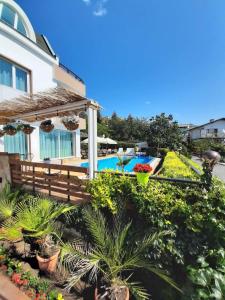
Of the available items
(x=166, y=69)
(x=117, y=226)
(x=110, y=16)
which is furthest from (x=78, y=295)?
(x=166, y=69)

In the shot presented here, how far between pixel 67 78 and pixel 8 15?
22.0 feet

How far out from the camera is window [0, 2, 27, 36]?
12.3m

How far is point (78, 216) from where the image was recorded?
5.11m

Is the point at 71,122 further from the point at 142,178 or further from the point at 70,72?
the point at 70,72

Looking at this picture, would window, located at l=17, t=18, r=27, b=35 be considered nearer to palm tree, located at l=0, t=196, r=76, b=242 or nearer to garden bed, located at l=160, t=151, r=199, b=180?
garden bed, located at l=160, t=151, r=199, b=180

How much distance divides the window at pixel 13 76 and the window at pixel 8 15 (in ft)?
9.78

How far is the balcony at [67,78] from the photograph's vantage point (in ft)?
56.3

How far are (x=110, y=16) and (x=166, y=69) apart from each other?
1151cm

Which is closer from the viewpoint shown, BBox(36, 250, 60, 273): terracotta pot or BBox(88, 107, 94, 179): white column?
BBox(36, 250, 60, 273): terracotta pot

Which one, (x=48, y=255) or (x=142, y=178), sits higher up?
(x=142, y=178)

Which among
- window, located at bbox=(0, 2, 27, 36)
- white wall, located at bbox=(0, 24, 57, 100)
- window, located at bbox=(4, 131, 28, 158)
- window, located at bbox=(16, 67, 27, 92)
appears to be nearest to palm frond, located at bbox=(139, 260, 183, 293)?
window, located at bbox=(4, 131, 28, 158)

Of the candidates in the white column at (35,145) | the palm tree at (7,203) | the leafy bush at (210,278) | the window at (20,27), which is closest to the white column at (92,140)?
the palm tree at (7,203)

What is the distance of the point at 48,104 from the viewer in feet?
21.4

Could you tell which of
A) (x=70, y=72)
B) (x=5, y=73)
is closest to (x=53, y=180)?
(x=5, y=73)
